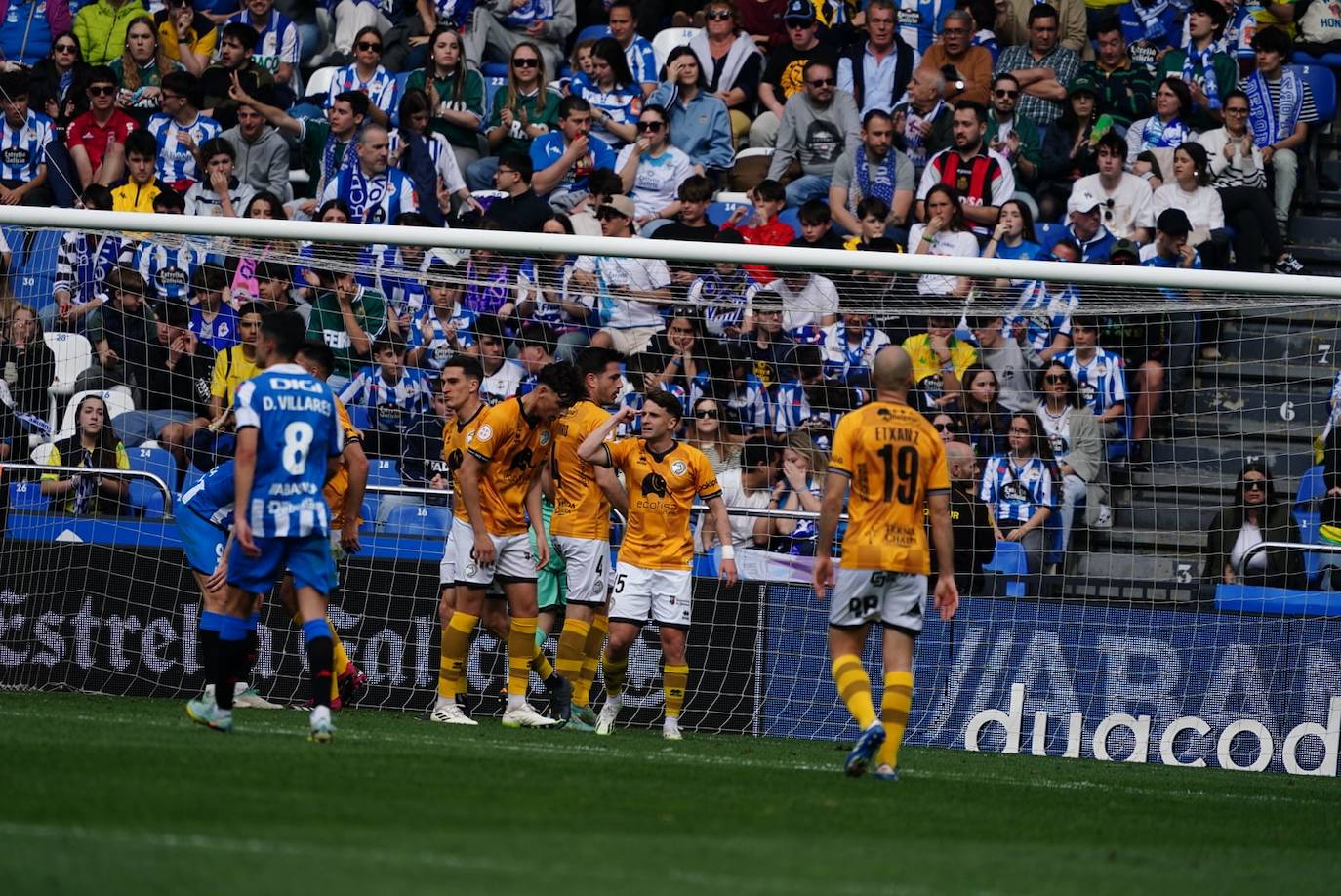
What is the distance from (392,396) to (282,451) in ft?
18.8

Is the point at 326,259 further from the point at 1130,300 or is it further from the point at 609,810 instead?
the point at 609,810

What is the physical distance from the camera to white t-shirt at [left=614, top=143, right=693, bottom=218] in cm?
1755

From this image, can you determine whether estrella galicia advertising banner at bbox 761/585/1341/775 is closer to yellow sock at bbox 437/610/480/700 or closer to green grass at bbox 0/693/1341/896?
yellow sock at bbox 437/610/480/700

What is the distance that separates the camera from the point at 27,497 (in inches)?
540

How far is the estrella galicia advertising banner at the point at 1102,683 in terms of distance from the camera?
1329 centimetres

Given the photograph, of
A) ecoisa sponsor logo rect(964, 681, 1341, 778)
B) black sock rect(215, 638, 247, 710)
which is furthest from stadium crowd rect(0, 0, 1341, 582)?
black sock rect(215, 638, 247, 710)

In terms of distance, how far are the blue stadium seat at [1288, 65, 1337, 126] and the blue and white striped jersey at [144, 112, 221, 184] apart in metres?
10.8

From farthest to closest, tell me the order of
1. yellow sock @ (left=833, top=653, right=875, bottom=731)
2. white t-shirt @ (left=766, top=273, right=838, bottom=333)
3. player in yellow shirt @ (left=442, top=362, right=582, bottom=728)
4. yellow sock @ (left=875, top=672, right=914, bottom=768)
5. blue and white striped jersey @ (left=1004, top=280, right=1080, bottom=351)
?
1. white t-shirt @ (left=766, top=273, right=838, bottom=333)
2. blue and white striped jersey @ (left=1004, top=280, right=1080, bottom=351)
3. player in yellow shirt @ (left=442, top=362, right=582, bottom=728)
4. yellow sock @ (left=875, top=672, right=914, bottom=768)
5. yellow sock @ (left=833, top=653, right=875, bottom=731)

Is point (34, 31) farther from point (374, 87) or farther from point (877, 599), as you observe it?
point (877, 599)

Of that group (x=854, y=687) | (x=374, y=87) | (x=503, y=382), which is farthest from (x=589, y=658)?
(x=374, y=87)

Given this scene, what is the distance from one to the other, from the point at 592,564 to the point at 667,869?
6.95 m

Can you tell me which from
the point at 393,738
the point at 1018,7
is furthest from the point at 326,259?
the point at 1018,7

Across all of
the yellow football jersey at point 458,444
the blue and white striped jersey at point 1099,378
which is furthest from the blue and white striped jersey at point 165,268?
the blue and white striped jersey at point 1099,378

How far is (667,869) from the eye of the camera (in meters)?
5.71
